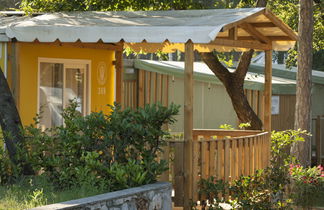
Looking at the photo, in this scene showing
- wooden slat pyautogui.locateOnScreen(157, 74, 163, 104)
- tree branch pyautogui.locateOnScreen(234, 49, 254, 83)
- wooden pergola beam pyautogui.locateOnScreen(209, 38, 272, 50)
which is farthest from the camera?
wooden slat pyautogui.locateOnScreen(157, 74, 163, 104)

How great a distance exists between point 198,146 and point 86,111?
387 centimetres

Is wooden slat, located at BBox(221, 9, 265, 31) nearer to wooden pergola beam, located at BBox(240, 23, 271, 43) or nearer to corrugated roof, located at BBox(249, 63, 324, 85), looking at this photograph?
wooden pergola beam, located at BBox(240, 23, 271, 43)

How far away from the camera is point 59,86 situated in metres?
12.4

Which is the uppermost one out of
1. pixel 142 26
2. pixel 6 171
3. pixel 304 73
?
pixel 142 26

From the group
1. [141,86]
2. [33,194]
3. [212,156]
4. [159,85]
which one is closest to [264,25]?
[212,156]

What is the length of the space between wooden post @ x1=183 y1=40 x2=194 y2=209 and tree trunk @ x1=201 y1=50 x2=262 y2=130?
5.75 m

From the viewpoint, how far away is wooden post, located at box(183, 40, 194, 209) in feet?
29.7

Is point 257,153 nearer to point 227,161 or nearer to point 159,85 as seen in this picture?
point 227,161

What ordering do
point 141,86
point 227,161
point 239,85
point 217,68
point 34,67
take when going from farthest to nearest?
point 141,86
point 217,68
point 239,85
point 34,67
point 227,161

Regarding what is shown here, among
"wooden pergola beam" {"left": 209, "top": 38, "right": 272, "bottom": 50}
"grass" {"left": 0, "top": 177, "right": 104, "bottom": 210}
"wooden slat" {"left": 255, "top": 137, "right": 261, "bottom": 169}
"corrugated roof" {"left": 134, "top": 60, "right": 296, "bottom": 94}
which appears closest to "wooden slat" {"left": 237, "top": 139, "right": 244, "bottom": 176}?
"wooden slat" {"left": 255, "top": 137, "right": 261, "bottom": 169}

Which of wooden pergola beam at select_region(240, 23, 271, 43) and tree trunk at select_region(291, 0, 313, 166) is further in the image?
tree trunk at select_region(291, 0, 313, 166)

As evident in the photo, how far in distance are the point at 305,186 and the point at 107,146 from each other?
424 cm

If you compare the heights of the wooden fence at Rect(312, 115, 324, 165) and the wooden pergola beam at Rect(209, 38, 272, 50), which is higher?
the wooden pergola beam at Rect(209, 38, 272, 50)

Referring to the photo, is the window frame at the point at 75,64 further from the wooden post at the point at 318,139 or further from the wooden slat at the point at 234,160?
the wooden post at the point at 318,139
